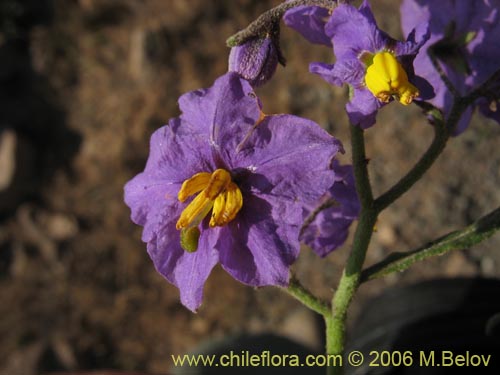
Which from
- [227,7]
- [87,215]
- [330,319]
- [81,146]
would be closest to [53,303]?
[87,215]

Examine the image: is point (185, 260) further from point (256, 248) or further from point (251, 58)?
point (251, 58)

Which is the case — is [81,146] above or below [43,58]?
below

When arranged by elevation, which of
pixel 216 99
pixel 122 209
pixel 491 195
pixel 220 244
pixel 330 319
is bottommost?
pixel 491 195

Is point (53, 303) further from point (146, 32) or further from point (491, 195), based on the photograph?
point (491, 195)

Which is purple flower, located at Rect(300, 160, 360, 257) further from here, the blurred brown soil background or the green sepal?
the blurred brown soil background

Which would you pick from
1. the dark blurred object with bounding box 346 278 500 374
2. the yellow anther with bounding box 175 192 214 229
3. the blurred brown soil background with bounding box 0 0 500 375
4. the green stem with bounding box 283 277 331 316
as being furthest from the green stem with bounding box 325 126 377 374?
the blurred brown soil background with bounding box 0 0 500 375

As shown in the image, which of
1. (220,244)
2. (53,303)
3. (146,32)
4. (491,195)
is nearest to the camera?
(220,244)

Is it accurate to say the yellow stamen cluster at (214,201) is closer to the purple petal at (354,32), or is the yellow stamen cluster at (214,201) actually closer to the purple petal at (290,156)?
the purple petal at (290,156)
